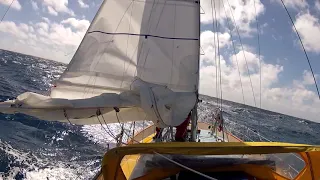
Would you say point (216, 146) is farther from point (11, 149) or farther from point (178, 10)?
point (11, 149)

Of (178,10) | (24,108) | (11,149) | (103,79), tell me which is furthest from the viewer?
(11,149)

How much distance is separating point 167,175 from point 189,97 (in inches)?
49.5

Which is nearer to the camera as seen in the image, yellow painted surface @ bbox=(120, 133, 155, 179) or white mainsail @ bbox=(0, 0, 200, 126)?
yellow painted surface @ bbox=(120, 133, 155, 179)

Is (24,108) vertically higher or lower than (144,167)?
higher

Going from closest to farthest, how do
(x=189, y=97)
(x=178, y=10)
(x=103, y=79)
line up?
(x=189, y=97), (x=103, y=79), (x=178, y=10)

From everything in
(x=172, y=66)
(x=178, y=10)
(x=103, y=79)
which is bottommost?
(x=103, y=79)

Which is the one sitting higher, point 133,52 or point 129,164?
point 133,52

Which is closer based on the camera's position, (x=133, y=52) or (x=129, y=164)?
(x=129, y=164)

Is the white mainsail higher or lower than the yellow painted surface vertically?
higher

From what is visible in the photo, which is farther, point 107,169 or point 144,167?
point 144,167

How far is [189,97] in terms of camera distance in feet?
14.6

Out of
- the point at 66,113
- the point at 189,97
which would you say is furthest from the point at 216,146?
the point at 66,113

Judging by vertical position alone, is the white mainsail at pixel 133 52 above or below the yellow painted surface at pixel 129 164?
above

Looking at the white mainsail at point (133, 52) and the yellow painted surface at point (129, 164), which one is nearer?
the yellow painted surface at point (129, 164)
